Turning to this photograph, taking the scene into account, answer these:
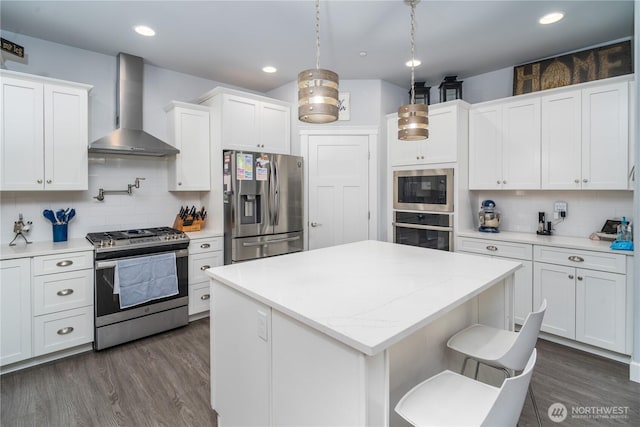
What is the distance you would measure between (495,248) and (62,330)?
153 inches

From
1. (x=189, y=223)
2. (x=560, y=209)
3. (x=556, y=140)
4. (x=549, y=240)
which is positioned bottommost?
(x=549, y=240)

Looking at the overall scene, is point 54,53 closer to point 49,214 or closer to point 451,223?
point 49,214

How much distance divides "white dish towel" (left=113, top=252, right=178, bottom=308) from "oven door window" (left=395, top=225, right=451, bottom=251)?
8.41ft

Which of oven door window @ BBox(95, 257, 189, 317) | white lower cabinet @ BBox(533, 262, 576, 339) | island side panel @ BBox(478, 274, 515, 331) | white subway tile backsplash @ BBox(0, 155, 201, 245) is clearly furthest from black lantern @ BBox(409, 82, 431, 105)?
oven door window @ BBox(95, 257, 189, 317)

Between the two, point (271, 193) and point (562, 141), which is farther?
point (271, 193)

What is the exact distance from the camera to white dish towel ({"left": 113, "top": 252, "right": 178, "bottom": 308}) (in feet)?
9.39

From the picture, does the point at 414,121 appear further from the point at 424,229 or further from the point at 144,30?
the point at 144,30

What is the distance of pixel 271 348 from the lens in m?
1.43

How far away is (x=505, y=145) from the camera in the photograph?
3418 millimetres

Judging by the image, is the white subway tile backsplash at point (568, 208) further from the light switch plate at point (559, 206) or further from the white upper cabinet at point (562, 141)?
the white upper cabinet at point (562, 141)

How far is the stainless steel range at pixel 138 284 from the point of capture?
2.79 meters

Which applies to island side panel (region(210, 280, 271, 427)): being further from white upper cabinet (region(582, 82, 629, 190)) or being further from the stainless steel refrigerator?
white upper cabinet (region(582, 82, 629, 190))

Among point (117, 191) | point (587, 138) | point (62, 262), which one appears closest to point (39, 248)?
point (62, 262)

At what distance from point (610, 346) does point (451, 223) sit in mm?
1610
